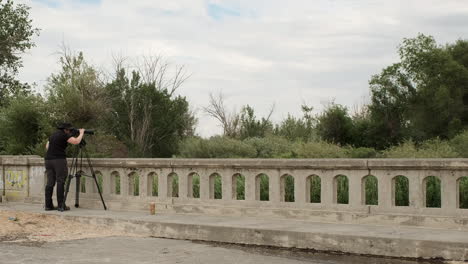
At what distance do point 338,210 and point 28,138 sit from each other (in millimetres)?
20484

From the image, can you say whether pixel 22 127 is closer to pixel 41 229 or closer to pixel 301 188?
pixel 41 229

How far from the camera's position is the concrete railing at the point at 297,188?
9.95 meters

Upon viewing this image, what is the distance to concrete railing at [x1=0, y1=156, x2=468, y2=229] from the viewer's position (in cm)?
995

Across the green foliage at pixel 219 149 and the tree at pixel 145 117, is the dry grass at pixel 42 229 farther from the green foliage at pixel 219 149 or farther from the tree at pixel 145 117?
the tree at pixel 145 117

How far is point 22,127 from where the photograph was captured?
28.2m

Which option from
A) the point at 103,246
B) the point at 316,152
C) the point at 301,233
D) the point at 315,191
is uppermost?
the point at 316,152

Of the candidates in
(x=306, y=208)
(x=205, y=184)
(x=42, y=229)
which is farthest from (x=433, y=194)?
(x=42, y=229)

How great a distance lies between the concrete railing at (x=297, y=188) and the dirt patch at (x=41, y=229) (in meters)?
1.56

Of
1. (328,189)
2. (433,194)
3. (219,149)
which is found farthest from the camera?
(219,149)

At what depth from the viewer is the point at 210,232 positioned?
34.8 ft

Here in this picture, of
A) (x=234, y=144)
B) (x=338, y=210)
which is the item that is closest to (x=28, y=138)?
(x=234, y=144)

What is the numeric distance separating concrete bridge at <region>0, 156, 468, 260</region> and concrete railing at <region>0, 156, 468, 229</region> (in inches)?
0.6

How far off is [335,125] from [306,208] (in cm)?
3947

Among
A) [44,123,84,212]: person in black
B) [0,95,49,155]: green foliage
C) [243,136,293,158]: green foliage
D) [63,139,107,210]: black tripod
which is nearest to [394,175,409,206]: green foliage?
[63,139,107,210]: black tripod
